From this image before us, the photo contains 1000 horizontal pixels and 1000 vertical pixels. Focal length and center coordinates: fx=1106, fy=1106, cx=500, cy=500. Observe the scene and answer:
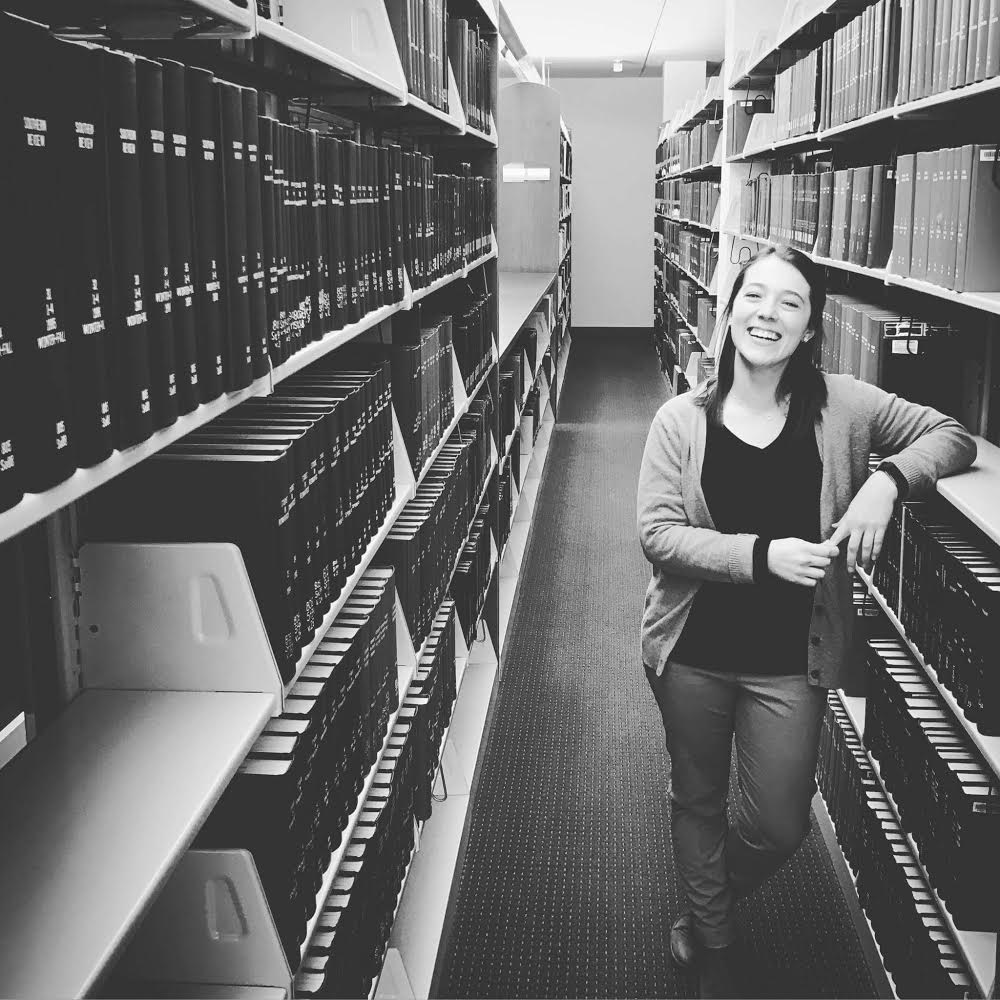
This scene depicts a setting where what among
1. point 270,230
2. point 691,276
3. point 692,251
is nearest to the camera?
point 270,230

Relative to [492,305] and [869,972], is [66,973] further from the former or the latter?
[492,305]

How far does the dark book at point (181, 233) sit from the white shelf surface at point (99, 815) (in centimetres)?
36

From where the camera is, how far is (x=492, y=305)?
3.76 m

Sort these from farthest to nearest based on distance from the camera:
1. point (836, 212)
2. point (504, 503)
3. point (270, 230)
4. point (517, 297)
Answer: point (517, 297) → point (504, 503) → point (836, 212) → point (270, 230)

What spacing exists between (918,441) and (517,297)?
4439 mm

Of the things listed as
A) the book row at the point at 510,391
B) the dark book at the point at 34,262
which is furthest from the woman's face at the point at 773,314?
the book row at the point at 510,391

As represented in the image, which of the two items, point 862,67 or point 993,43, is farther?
point 862,67

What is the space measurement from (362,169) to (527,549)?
358 centimetres

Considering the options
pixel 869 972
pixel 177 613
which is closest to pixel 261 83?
pixel 177 613

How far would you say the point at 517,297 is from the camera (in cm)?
630

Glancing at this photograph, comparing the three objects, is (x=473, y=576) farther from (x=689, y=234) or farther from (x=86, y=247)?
(x=689, y=234)

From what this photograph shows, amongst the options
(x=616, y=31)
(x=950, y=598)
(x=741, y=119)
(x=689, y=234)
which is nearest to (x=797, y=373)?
(x=950, y=598)

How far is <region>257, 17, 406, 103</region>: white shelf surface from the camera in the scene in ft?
3.97

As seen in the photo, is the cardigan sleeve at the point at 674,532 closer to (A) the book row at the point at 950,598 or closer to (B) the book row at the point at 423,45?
(A) the book row at the point at 950,598
